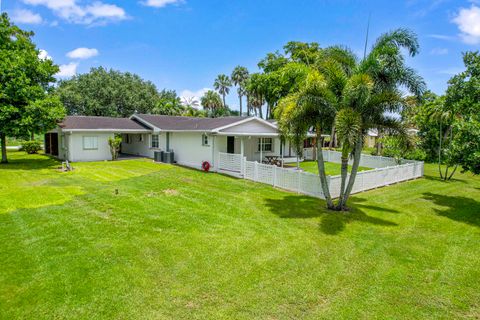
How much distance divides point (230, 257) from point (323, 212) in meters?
5.12

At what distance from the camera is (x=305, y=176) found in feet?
43.4

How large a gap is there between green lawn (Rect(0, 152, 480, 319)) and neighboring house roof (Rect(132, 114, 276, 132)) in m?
7.81

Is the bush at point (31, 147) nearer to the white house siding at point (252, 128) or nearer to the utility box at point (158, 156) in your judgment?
the utility box at point (158, 156)

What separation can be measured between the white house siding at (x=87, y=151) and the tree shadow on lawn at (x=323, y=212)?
56.6ft

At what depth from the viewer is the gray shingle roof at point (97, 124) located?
23.0 metres

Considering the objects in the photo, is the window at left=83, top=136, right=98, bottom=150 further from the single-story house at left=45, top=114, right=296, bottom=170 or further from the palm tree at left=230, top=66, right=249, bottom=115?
the palm tree at left=230, top=66, right=249, bottom=115

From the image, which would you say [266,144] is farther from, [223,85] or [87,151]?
[223,85]

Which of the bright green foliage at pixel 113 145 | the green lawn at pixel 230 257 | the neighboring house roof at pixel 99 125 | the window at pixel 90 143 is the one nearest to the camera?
the green lawn at pixel 230 257

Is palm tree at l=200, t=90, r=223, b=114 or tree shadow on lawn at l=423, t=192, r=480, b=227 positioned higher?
palm tree at l=200, t=90, r=223, b=114

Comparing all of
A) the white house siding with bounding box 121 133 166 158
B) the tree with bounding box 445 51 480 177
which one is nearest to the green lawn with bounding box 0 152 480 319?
the tree with bounding box 445 51 480 177

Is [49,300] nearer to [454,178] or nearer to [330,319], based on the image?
[330,319]

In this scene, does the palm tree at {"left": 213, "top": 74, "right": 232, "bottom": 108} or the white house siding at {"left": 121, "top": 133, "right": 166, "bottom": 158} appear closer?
the white house siding at {"left": 121, "top": 133, "right": 166, "bottom": 158}

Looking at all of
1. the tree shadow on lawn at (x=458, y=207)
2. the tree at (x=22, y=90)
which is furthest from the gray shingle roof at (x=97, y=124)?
the tree shadow on lawn at (x=458, y=207)

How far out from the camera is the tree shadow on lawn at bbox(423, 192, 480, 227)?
10.8 meters
